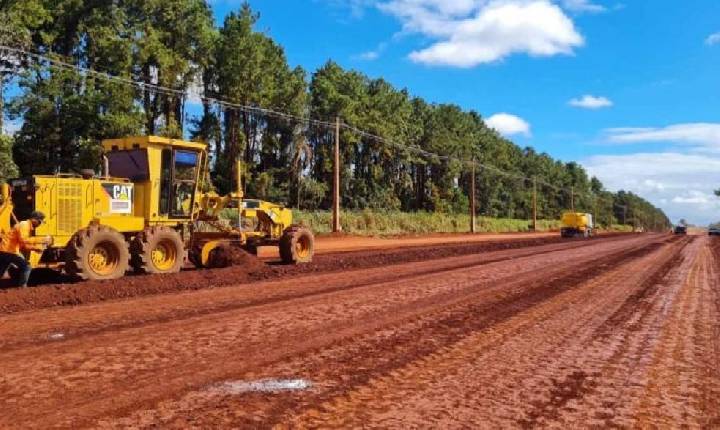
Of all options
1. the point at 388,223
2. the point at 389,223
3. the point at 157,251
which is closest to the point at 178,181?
the point at 157,251

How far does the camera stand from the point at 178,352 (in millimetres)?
6941

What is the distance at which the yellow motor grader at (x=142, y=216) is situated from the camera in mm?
12283

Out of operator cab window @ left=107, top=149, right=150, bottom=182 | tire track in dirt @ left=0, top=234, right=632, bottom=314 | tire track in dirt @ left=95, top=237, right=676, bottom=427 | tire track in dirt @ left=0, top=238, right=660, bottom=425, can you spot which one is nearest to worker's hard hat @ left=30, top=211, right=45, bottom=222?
tire track in dirt @ left=0, top=234, right=632, bottom=314

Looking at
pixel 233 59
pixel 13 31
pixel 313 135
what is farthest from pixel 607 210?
pixel 13 31

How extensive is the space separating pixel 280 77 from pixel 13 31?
28.0m

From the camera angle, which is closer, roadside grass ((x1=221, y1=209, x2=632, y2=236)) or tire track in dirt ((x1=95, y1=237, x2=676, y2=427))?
tire track in dirt ((x1=95, y1=237, x2=676, y2=427))

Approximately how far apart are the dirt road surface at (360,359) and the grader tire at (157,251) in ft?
3.46

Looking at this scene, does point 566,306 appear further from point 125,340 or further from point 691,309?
point 125,340

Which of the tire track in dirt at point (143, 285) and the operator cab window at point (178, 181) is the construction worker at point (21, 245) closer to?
the tire track in dirt at point (143, 285)

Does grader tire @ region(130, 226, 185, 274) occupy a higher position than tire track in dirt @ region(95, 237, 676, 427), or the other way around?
grader tire @ region(130, 226, 185, 274)

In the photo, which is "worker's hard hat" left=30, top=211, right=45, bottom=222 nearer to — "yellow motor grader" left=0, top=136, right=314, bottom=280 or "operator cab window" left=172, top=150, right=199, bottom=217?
"yellow motor grader" left=0, top=136, right=314, bottom=280

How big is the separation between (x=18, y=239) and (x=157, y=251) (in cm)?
323

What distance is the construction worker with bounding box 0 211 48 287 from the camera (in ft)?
37.4

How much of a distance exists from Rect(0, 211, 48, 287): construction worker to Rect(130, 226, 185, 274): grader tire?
218cm
